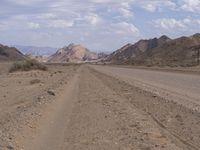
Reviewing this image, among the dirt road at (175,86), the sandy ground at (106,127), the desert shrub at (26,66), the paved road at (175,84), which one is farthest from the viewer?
the desert shrub at (26,66)

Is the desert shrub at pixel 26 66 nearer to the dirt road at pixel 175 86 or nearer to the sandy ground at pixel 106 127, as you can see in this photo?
the dirt road at pixel 175 86

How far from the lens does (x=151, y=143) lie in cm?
1159

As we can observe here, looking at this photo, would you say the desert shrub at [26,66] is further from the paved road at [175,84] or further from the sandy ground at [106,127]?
the sandy ground at [106,127]

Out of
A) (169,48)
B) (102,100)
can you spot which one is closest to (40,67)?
(102,100)

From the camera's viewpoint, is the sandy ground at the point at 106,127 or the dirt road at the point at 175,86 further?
the dirt road at the point at 175,86

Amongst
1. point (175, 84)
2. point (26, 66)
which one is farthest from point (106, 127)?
point (26, 66)

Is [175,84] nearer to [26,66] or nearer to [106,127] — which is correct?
[106,127]

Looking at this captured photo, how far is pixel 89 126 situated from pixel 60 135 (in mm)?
1834

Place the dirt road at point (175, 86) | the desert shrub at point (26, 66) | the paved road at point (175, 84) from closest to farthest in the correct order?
the dirt road at point (175, 86)
the paved road at point (175, 84)
the desert shrub at point (26, 66)

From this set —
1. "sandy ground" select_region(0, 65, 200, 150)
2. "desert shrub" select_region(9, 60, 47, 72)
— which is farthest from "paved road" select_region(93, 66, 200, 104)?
"desert shrub" select_region(9, 60, 47, 72)

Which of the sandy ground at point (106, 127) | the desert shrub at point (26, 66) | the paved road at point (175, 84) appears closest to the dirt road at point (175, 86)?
the paved road at point (175, 84)

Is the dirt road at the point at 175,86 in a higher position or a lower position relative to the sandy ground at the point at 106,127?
lower

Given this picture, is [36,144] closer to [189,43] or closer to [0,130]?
[0,130]

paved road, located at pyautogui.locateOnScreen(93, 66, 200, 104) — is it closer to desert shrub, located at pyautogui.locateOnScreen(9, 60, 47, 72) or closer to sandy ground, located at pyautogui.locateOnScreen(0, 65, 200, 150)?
sandy ground, located at pyautogui.locateOnScreen(0, 65, 200, 150)
